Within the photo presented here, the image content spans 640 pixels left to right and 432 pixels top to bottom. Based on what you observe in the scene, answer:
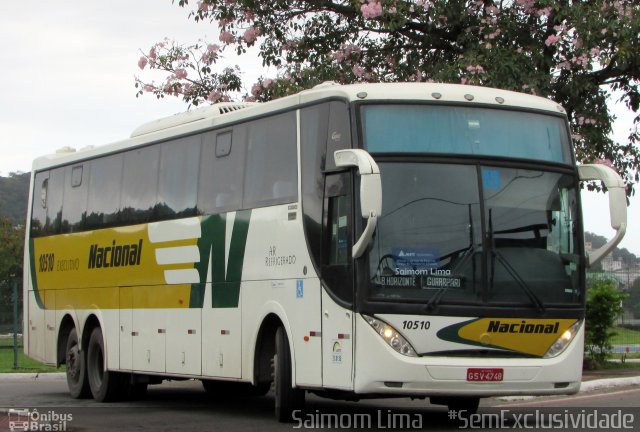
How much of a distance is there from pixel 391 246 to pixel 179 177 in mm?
5336

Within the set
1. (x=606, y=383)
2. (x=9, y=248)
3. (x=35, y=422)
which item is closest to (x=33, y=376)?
(x=606, y=383)

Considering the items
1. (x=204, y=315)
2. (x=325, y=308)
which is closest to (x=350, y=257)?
(x=325, y=308)

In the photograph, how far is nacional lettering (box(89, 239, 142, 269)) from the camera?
17481 millimetres

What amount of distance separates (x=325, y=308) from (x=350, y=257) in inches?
30.1

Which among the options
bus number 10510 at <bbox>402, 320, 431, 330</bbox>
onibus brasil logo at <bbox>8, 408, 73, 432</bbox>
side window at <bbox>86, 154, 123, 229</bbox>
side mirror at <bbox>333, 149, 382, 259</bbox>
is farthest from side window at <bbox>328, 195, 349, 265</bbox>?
side window at <bbox>86, 154, 123, 229</bbox>

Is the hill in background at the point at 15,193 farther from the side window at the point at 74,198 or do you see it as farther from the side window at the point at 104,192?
the side window at the point at 104,192

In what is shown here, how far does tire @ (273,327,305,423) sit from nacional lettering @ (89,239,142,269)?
175 inches

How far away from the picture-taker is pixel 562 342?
12.5m

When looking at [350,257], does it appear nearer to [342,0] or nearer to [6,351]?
[342,0]

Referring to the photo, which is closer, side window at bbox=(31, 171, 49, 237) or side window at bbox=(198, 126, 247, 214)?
side window at bbox=(198, 126, 247, 214)

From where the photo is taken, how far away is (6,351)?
108ft

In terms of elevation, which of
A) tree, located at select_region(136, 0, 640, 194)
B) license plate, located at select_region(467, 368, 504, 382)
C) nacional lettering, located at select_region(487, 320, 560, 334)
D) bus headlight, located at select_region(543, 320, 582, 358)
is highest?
tree, located at select_region(136, 0, 640, 194)

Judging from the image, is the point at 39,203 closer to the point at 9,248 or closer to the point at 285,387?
the point at 285,387

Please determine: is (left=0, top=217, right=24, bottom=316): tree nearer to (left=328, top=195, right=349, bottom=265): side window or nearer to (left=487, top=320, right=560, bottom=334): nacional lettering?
(left=328, top=195, right=349, bottom=265): side window
